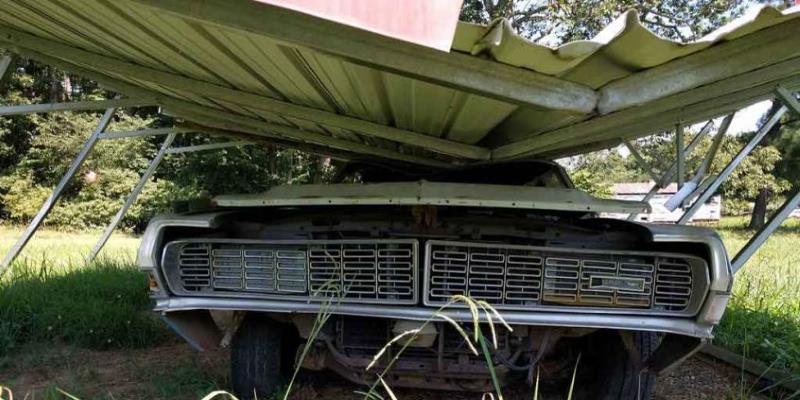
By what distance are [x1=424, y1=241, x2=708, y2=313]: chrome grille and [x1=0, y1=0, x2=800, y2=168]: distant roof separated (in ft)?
2.43

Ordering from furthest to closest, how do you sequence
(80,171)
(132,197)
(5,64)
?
(80,171)
(132,197)
(5,64)

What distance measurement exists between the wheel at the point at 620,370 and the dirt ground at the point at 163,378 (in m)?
0.49

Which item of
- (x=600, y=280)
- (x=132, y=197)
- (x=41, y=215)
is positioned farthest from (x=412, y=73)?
(x=132, y=197)

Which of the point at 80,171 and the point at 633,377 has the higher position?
the point at 80,171

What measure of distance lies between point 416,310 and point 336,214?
2.34ft

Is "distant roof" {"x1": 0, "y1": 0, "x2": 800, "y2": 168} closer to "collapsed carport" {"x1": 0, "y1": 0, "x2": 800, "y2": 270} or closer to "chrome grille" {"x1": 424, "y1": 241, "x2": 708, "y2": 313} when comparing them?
"collapsed carport" {"x1": 0, "y1": 0, "x2": 800, "y2": 270}

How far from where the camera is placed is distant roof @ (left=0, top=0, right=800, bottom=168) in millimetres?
1896

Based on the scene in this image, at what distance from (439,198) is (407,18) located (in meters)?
1.03

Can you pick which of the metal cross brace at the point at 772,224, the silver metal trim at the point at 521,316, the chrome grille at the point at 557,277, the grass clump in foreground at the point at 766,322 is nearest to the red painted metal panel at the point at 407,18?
the chrome grille at the point at 557,277

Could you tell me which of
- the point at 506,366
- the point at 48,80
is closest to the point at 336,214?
the point at 506,366

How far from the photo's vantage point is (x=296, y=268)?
2811 millimetres

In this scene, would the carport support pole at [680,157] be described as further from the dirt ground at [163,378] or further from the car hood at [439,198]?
the dirt ground at [163,378]

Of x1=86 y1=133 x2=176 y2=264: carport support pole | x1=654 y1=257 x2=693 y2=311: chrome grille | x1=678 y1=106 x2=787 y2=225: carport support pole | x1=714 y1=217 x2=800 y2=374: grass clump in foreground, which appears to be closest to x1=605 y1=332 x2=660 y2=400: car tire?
x1=654 y1=257 x2=693 y2=311: chrome grille

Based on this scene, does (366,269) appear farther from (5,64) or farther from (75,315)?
(5,64)
